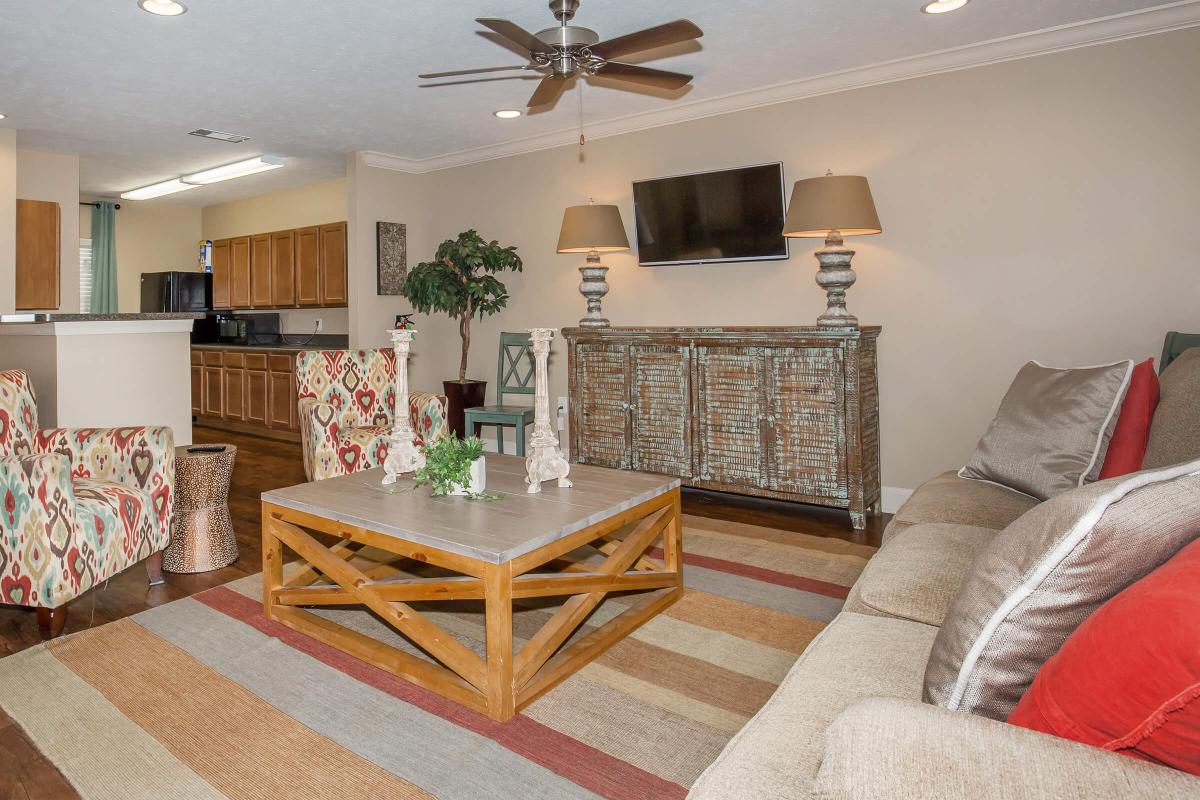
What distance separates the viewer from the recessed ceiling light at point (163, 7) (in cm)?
301

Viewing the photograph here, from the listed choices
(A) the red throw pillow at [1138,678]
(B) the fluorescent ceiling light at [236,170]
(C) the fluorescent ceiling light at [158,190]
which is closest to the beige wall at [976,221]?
(B) the fluorescent ceiling light at [236,170]

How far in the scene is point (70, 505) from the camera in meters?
2.47

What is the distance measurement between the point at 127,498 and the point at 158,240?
681 centimetres

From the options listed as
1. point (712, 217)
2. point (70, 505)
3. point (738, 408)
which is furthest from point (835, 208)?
point (70, 505)

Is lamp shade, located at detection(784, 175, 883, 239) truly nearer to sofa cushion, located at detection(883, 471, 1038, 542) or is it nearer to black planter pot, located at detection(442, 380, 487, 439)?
sofa cushion, located at detection(883, 471, 1038, 542)

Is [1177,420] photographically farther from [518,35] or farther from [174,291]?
[174,291]

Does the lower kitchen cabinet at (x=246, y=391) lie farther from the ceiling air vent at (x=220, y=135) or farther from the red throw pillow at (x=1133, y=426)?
the red throw pillow at (x=1133, y=426)

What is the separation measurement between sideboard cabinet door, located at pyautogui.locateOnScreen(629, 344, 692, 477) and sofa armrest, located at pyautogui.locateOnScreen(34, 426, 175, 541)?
2468 mm

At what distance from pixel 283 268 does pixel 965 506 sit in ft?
22.1

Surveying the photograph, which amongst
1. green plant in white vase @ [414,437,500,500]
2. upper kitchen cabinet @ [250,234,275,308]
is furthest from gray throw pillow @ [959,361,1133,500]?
upper kitchen cabinet @ [250,234,275,308]

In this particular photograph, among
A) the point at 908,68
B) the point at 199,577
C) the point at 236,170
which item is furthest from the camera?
the point at 236,170

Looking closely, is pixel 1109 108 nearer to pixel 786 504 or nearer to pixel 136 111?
pixel 786 504

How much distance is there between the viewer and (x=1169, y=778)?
0.73 m

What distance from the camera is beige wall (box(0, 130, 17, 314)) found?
489 centimetres
